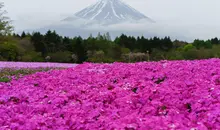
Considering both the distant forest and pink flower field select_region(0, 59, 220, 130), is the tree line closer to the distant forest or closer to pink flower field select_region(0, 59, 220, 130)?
the distant forest

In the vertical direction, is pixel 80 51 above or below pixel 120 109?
above

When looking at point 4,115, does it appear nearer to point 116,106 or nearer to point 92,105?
point 92,105

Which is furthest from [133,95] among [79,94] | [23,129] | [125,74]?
[125,74]

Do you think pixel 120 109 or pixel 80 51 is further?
pixel 80 51

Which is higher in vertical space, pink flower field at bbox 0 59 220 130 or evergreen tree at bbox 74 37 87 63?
evergreen tree at bbox 74 37 87 63

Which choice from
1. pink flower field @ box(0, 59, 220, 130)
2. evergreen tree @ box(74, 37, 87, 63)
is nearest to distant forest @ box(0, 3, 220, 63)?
evergreen tree @ box(74, 37, 87, 63)

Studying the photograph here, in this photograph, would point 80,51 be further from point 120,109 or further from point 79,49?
point 120,109

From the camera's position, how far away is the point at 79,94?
569cm

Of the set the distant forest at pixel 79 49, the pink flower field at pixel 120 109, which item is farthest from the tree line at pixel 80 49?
the pink flower field at pixel 120 109

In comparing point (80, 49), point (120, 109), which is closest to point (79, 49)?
point (80, 49)

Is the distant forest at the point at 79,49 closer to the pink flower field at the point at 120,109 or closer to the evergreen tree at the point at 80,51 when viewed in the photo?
the evergreen tree at the point at 80,51

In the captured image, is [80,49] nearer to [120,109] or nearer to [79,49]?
[79,49]

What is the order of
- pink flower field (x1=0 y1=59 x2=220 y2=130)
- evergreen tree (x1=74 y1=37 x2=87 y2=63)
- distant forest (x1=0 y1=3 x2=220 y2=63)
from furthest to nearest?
1. evergreen tree (x1=74 y1=37 x2=87 y2=63)
2. distant forest (x1=0 y1=3 x2=220 y2=63)
3. pink flower field (x1=0 y1=59 x2=220 y2=130)

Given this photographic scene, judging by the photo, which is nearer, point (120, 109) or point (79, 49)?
point (120, 109)
